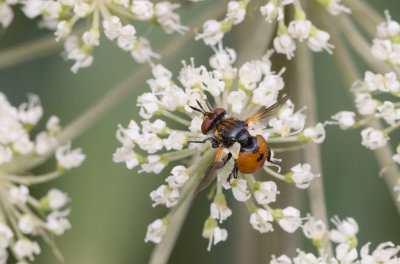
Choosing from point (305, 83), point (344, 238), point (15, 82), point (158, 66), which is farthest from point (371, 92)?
point (15, 82)

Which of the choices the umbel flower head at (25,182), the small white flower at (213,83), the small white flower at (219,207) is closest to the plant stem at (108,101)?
the umbel flower head at (25,182)

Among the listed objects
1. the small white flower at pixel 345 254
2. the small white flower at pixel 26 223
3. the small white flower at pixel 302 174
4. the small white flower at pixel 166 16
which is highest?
the small white flower at pixel 166 16

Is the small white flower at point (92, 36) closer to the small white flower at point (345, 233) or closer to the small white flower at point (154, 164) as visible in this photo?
the small white flower at point (154, 164)

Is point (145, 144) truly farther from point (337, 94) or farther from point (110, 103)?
point (337, 94)

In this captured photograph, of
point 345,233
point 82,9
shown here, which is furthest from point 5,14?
point 345,233

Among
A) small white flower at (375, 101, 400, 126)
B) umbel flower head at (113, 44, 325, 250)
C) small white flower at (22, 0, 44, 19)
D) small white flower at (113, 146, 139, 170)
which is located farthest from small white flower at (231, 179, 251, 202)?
small white flower at (22, 0, 44, 19)
